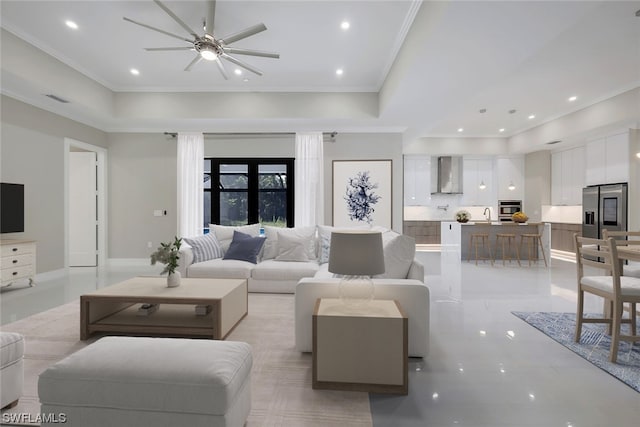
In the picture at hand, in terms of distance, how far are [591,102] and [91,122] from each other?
31.0 ft

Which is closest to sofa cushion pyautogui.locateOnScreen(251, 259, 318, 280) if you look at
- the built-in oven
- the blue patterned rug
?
the blue patterned rug

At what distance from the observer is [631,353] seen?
251cm

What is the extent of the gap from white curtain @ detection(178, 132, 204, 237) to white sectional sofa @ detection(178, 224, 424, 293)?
5.25ft

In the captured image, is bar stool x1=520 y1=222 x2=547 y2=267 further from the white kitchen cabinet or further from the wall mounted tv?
the wall mounted tv

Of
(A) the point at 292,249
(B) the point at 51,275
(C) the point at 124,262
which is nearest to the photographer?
(A) the point at 292,249

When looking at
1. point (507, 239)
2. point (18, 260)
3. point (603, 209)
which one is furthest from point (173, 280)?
point (603, 209)

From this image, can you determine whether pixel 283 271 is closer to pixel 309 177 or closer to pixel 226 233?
pixel 226 233

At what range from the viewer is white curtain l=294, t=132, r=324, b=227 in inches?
246

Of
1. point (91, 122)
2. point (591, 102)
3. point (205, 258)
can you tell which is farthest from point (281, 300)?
point (591, 102)

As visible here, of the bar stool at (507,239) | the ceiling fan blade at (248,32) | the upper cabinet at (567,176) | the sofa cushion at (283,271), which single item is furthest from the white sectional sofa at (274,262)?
the upper cabinet at (567,176)

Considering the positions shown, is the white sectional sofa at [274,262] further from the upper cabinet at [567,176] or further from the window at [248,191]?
the upper cabinet at [567,176]

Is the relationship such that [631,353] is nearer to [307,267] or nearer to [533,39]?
[533,39]

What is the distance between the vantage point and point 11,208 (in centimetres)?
460

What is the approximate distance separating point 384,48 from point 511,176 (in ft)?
22.8
